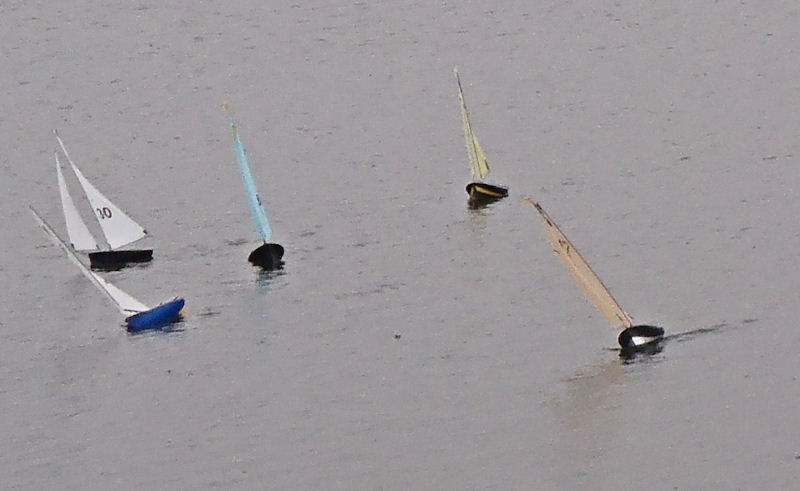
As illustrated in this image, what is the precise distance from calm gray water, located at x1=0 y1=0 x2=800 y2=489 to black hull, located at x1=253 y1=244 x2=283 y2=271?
3.13 feet

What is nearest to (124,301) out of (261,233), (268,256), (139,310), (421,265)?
(139,310)

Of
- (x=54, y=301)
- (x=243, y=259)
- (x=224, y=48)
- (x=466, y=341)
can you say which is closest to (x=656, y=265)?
(x=466, y=341)

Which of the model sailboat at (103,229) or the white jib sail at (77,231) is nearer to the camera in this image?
the model sailboat at (103,229)

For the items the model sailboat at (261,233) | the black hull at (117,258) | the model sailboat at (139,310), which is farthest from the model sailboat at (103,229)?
the model sailboat at (139,310)

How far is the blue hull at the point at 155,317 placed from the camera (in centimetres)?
5038

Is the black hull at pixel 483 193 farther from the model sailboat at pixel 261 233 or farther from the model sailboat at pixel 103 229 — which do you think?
the model sailboat at pixel 103 229

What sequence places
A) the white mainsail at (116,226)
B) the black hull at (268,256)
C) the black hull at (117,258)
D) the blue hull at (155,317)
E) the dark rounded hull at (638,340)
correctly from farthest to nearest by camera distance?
the white mainsail at (116,226)
the black hull at (117,258)
the black hull at (268,256)
the blue hull at (155,317)
the dark rounded hull at (638,340)

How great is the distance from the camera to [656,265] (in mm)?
51688

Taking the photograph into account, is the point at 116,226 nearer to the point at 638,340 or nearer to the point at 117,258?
the point at 117,258

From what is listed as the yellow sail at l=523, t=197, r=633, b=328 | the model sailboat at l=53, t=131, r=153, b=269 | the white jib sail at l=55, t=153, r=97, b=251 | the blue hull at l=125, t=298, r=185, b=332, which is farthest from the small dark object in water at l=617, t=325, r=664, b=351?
the white jib sail at l=55, t=153, r=97, b=251

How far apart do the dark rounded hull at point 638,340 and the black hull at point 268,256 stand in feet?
49.2

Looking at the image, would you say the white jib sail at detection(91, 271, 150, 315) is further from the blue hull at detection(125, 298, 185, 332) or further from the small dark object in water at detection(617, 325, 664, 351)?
the small dark object in water at detection(617, 325, 664, 351)

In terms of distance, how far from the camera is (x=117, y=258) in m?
59.0

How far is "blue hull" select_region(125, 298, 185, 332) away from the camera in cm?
5038
